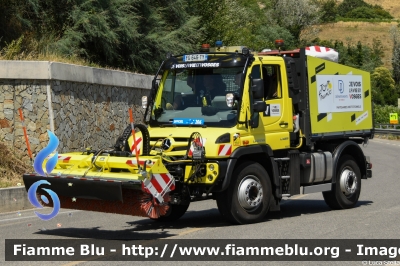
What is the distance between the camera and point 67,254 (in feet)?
29.9

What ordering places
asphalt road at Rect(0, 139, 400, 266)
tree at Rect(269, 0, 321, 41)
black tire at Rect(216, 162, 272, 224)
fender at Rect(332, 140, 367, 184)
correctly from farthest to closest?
tree at Rect(269, 0, 321, 41), fender at Rect(332, 140, 367, 184), black tire at Rect(216, 162, 272, 224), asphalt road at Rect(0, 139, 400, 266)

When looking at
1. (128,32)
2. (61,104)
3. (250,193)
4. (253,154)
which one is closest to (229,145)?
(253,154)

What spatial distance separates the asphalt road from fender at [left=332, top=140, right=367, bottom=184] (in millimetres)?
718

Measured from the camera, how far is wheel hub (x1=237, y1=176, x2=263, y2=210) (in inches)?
450

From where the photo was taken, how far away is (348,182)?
1424 cm

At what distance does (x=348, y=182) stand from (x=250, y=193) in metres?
3.36

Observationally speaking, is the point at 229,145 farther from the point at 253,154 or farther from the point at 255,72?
the point at 255,72

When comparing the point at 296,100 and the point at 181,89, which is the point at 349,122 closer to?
the point at 296,100

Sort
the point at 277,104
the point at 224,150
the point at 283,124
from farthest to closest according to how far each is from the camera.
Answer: the point at 283,124 → the point at 277,104 → the point at 224,150

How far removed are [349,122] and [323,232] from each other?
424 centimetres

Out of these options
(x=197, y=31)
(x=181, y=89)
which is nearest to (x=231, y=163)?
(x=181, y=89)

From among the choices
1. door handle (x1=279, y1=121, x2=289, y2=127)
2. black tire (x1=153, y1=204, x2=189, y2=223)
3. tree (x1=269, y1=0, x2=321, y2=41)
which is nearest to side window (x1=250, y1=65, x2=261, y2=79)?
door handle (x1=279, y1=121, x2=289, y2=127)

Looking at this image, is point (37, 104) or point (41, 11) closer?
point (37, 104)
